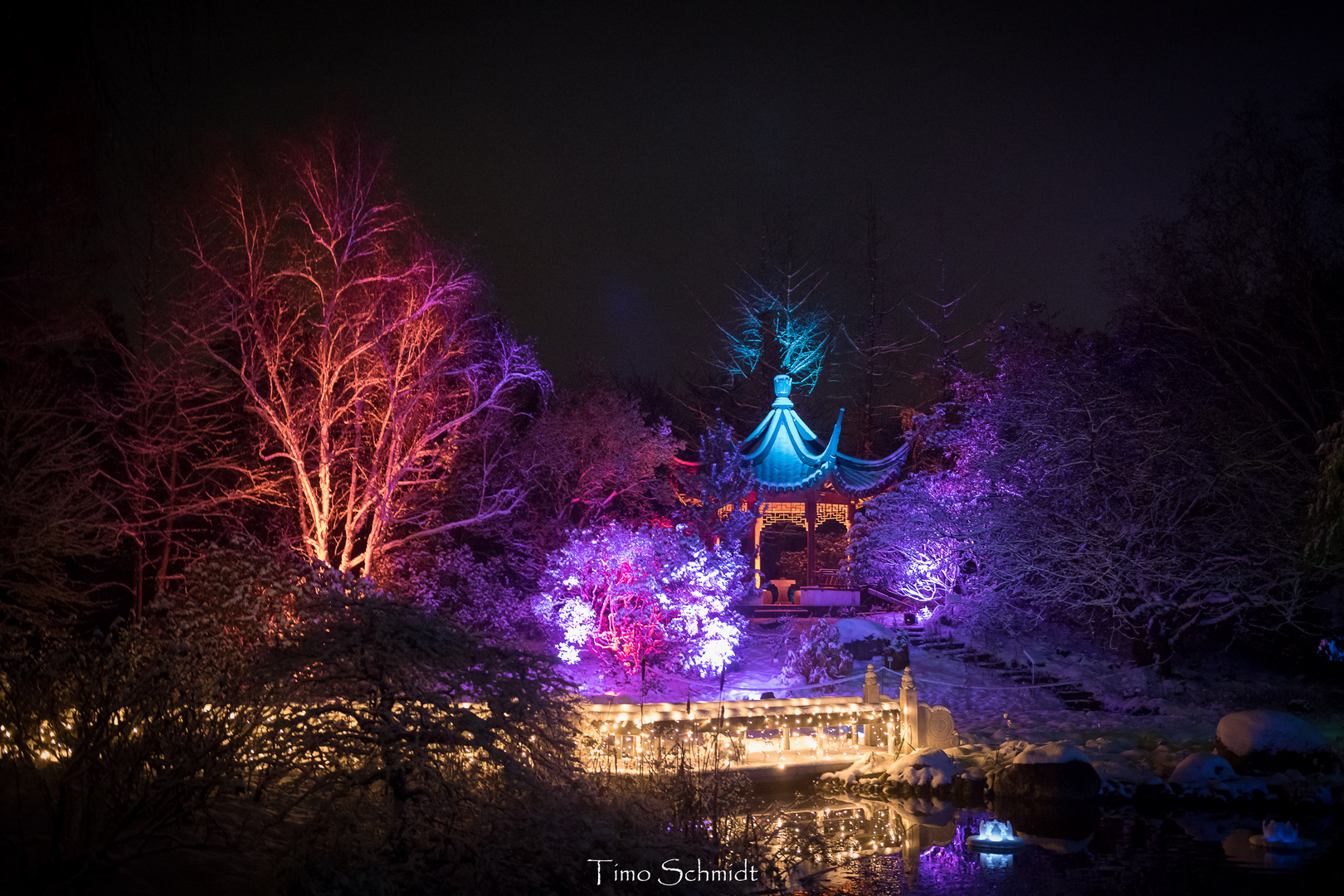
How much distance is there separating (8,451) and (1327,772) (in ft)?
57.4

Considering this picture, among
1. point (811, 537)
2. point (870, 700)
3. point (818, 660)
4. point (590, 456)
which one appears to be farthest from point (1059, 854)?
point (811, 537)

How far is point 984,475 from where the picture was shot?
18688mm

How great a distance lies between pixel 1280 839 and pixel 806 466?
15.3 metres

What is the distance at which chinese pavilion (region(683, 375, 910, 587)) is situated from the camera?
23703 mm

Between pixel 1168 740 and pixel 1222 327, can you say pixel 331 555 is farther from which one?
pixel 1222 327

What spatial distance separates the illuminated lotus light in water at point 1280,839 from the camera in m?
9.40

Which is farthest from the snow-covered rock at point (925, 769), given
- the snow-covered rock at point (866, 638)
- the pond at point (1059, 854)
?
the snow-covered rock at point (866, 638)

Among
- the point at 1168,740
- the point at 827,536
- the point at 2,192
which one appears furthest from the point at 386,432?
the point at 827,536

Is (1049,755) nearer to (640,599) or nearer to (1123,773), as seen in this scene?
(1123,773)

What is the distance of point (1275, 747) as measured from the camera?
11.8 meters

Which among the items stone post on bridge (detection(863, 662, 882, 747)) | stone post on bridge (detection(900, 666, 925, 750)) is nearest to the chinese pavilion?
stone post on bridge (detection(863, 662, 882, 747))

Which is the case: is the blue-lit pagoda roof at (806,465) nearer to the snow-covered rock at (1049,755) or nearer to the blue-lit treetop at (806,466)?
the blue-lit treetop at (806,466)

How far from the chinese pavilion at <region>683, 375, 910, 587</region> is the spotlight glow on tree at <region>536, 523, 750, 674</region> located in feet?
21.9

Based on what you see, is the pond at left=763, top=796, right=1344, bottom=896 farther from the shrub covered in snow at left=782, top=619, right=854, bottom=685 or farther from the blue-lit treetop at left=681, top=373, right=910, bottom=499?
the blue-lit treetop at left=681, top=373, right=910, bottom=499
